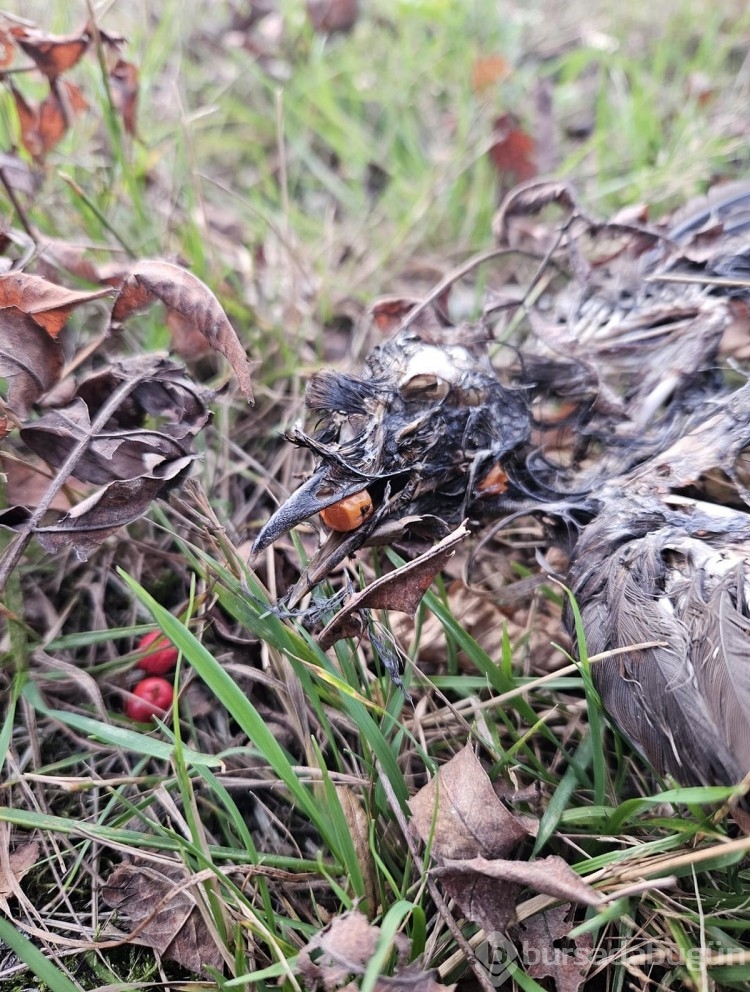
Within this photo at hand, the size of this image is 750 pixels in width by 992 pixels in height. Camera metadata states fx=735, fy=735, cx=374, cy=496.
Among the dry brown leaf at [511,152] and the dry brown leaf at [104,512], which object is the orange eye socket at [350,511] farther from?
the dry brown leaf at [511,152]

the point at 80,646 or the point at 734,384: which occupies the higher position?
the point at 734,384

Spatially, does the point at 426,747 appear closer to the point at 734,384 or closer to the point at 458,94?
the point at 734,384

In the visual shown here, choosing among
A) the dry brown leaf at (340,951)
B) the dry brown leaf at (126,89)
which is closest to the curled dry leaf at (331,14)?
the dry brown leaf at (126,89)

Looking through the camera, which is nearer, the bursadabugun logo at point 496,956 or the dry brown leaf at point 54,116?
the bursadabugun logo at point 496,956

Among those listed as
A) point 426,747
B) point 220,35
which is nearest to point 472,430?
point 426,747

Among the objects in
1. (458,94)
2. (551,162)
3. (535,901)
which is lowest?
(535,901)

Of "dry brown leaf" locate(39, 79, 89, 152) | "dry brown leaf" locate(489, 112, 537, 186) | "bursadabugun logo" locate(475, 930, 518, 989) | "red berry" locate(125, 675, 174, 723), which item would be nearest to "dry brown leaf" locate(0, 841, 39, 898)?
"red berry" locate(125, 675, 174, 723)
